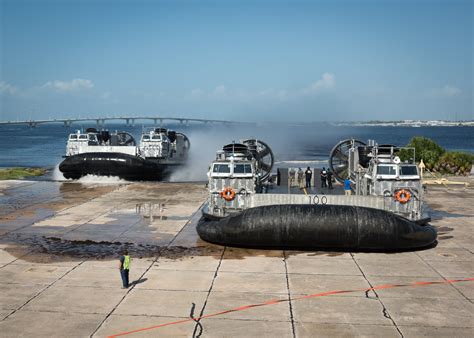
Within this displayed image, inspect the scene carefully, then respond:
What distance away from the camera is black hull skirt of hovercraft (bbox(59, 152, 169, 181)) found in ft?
103

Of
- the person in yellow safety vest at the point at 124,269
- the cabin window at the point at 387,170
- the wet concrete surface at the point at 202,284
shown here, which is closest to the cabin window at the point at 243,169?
the wet concrete surface at the point at 202,284

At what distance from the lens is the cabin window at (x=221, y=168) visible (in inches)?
658

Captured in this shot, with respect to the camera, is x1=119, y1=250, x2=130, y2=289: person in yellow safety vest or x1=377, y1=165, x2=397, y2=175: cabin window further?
x1=377, y1=165, x2=397, y2=175: cabin window

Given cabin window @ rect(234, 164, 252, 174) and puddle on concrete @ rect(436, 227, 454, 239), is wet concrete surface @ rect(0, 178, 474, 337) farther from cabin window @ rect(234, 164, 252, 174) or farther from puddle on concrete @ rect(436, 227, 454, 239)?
cabin window @ rect(234, 164, 252, 174)

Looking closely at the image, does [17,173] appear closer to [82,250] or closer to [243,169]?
[243,169]

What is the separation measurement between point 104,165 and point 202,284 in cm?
2179

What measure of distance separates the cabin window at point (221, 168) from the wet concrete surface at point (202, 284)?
6.66 ft

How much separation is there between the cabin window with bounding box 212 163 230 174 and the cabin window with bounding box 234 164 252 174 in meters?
0.26

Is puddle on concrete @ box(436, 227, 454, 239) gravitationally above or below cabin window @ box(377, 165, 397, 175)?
below

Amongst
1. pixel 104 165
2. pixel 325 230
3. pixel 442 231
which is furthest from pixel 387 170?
pixel 104 165

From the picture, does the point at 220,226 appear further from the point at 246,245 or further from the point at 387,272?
the point at 387,272

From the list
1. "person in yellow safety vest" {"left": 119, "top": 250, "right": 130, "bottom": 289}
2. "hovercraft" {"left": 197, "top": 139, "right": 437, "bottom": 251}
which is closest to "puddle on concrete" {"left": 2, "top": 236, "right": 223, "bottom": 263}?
"hovercraft" {"left": 197, "top": 139, "right": 437, "bottom": 251}

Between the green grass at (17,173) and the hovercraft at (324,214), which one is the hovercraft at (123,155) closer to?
the green grass at (17,173)

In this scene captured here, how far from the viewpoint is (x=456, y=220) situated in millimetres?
18359
